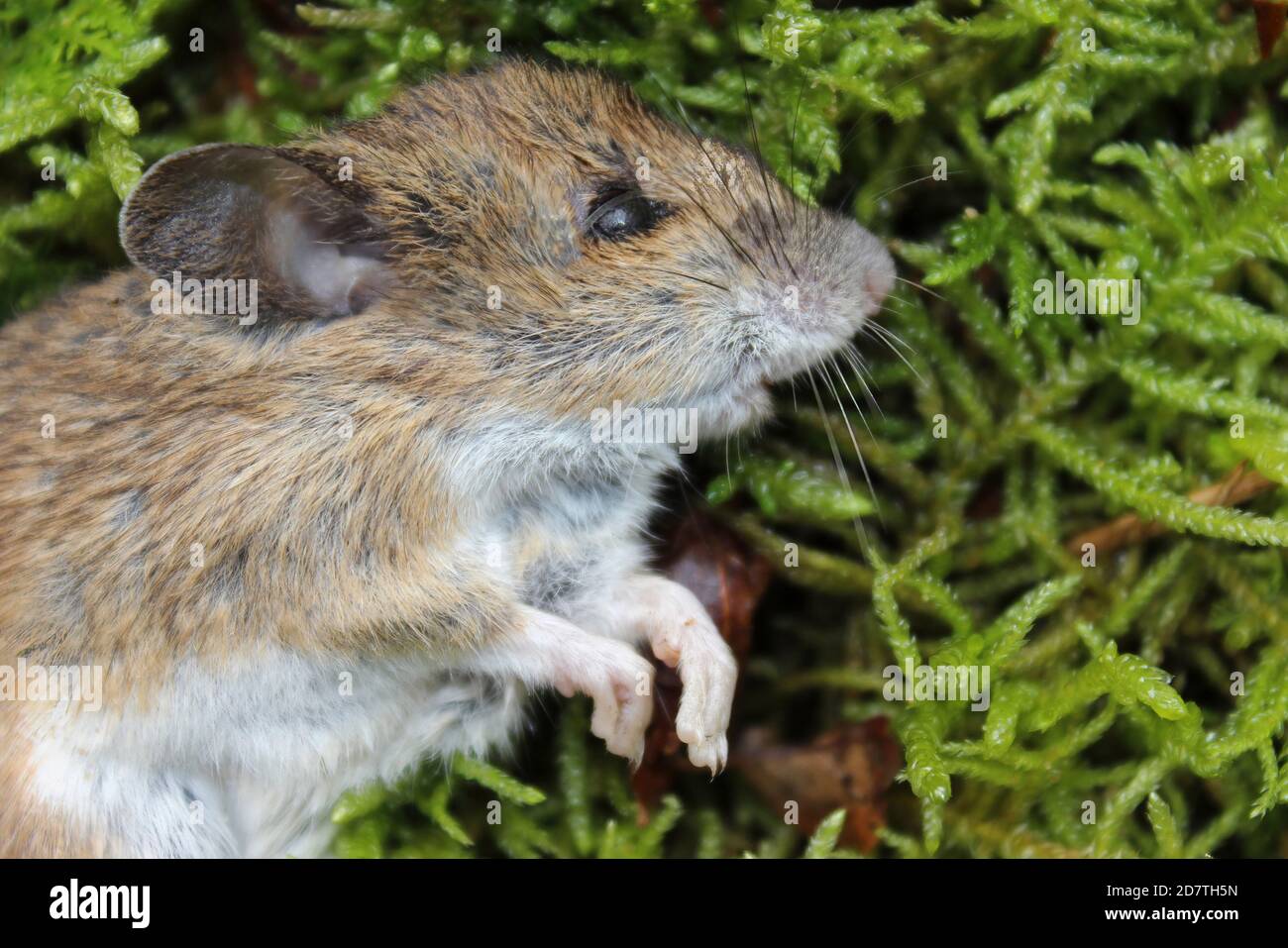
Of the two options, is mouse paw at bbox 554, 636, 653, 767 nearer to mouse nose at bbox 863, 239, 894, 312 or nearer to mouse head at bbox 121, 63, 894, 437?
mouse head at bbox 121, 63, 894, 437

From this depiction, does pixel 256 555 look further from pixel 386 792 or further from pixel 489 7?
pixel 489 7

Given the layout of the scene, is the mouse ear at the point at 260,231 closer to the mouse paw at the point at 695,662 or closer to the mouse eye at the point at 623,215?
the mouse eye at the point at 623,215

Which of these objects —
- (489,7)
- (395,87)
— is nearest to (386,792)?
(395,87)

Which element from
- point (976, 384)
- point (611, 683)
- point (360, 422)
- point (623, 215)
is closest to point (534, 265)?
point (623, 215)

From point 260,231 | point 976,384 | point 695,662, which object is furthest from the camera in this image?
point 976,384

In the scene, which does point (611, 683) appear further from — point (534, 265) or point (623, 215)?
point (623, 215)
